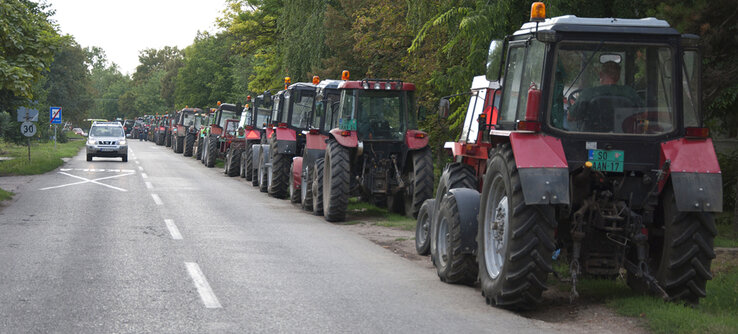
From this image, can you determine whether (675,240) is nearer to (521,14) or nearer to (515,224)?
(515,224)

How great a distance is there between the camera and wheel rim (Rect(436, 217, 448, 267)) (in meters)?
9.97

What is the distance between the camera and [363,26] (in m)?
26.9

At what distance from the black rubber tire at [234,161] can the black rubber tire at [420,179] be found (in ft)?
49.3

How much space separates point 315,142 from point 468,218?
380 inches

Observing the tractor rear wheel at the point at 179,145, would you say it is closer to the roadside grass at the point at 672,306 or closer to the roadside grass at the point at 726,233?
the roadside grass at the point at 726,233

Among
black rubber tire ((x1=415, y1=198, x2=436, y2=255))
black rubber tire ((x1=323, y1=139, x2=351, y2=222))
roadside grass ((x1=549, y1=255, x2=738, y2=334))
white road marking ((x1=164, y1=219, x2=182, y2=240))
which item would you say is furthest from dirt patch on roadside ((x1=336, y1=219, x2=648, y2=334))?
black rubber tire ((x1=323, y1=139, x2=351, y2=222))

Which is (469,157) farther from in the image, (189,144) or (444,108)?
(189,144)

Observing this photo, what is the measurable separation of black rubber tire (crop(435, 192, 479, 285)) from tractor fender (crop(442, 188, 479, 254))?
0.15ft

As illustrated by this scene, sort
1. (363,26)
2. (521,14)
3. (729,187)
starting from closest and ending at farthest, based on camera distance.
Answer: (521,14), (729,187), (363,26)

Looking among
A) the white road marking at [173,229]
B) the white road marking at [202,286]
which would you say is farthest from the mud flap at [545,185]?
the white road marking at [173,229]

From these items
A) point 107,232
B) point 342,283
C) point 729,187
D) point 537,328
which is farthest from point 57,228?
point 729,187

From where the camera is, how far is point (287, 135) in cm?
2173

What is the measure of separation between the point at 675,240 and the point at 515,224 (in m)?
1.40

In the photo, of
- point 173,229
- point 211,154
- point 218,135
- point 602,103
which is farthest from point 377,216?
point 218,135
